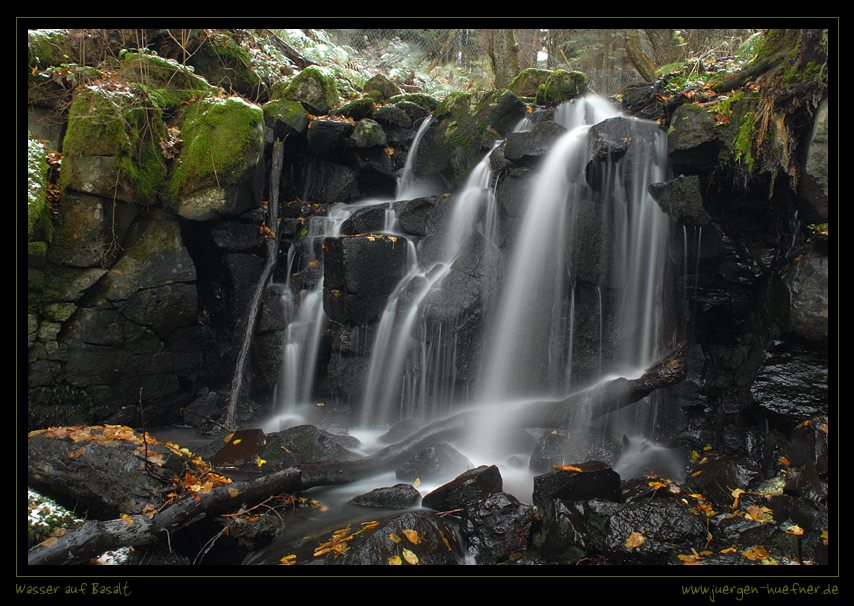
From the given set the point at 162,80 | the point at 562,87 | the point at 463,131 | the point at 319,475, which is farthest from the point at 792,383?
the point at 162,80

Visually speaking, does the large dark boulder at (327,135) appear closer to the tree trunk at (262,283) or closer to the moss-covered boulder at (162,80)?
the tree trunk at (262,283)

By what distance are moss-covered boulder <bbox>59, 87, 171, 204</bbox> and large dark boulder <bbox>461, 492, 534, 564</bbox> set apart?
7.55 metres

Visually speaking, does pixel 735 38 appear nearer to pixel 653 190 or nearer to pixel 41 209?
pixel 653 190

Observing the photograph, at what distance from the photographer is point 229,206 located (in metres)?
8.83

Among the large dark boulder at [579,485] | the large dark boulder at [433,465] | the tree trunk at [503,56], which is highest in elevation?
the tree trunk at [503,56]

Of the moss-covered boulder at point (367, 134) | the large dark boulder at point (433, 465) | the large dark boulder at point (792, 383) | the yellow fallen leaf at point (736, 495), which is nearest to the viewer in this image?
the yellow fallen leaf at point (736, 495)

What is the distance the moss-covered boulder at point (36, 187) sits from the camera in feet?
23.0

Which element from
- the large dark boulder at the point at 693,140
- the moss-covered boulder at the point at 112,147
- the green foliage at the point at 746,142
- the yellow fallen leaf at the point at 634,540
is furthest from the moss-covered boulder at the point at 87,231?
the green foliage at the point at 746,142

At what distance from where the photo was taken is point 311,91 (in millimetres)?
11891

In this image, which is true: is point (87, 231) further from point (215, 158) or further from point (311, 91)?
point (311, 91)

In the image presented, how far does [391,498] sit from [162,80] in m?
8.89

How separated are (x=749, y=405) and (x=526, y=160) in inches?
214

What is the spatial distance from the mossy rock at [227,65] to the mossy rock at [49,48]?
8.84ft

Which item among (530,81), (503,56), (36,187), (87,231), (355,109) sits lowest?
(87,231)
